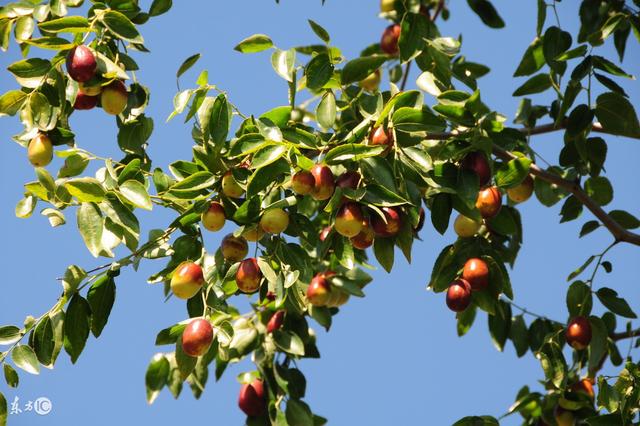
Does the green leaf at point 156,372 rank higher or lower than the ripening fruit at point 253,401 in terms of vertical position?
higher

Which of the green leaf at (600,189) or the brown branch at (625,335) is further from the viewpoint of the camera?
the green leaf at (600,189)

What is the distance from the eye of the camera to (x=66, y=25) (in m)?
2.94

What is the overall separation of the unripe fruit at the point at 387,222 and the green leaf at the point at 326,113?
14.1 inches

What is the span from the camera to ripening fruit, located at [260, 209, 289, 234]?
2781 millimetres

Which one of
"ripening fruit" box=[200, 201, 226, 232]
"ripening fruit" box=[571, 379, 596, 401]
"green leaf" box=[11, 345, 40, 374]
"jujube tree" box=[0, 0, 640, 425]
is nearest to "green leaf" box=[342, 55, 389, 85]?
"jujube tree" box=[0, 0, 640, 425]

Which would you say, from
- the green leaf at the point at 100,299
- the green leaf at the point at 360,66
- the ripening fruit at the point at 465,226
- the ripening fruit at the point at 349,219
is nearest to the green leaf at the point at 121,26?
the green leaf at the point at 360,66

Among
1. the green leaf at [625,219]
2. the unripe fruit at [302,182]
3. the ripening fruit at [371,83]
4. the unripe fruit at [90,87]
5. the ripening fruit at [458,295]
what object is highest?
the ripening fruit at [371,83]

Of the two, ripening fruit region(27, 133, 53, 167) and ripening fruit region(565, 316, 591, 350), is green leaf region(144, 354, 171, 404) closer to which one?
ripening fruit region(27, 133, 53, 167)

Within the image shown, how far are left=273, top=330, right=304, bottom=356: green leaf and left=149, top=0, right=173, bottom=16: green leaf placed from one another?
1.27 meters

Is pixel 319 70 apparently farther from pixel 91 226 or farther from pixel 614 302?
pixel 614 302

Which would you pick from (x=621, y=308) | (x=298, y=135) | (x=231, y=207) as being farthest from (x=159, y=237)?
(x=621, y=308)

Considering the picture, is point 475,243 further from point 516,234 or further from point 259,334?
point 259,334

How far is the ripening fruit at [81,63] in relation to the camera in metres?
2.96

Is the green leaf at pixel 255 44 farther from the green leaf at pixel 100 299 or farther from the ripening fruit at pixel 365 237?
the green leaf at pixel 100 299
